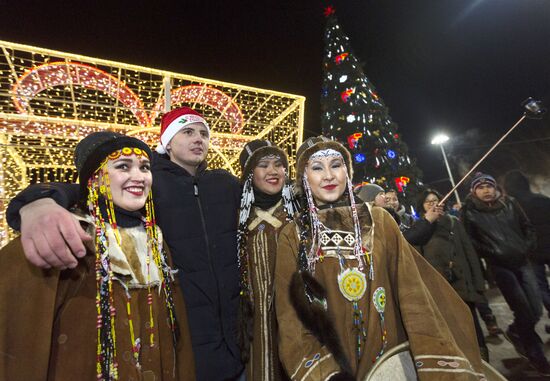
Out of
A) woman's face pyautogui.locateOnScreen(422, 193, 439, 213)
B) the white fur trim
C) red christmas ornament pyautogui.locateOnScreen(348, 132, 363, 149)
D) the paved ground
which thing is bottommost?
the paved ground

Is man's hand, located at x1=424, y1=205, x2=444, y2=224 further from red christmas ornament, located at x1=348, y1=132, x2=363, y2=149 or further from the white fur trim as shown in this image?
red christmas ornament, located at x1=348, y1=132, x2=363, y2=149

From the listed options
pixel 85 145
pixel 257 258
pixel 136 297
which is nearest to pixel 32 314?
pixel 136 297

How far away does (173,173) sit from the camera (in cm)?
250

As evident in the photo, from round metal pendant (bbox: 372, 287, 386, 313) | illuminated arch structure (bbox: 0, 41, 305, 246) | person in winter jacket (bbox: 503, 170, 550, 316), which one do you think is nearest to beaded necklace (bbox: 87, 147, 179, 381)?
round metal pendant (bbox: 372, 287, 386, 313)

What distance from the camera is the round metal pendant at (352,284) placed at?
1.94 m

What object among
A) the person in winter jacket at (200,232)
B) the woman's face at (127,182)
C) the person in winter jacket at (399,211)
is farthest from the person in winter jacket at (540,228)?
the woman's face at (127,182)

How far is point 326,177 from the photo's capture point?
219 cm

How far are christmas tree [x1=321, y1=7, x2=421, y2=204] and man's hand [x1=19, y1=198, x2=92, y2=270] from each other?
29.6 ft

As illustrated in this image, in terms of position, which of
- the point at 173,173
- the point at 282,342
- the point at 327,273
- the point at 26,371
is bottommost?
the point at 282,342

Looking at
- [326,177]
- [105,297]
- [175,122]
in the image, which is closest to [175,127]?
[175,122]

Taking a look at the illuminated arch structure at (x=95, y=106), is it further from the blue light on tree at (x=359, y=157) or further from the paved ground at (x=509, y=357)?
the paved ground at (x=509, y=357)

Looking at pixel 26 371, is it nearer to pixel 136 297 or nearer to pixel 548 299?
pixel 136 297

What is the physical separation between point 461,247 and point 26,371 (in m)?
4.58

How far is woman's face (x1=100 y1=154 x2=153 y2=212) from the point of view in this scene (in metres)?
1.87
